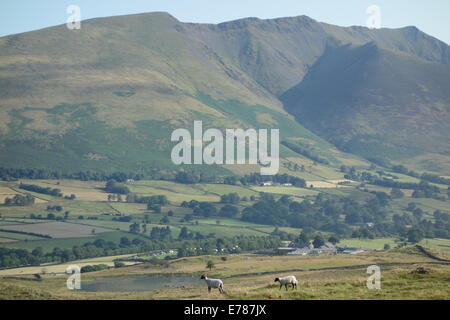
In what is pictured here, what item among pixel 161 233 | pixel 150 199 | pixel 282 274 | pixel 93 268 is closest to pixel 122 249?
pixel 161 233

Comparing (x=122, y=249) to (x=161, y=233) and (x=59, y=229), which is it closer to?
(x=59, y=229)

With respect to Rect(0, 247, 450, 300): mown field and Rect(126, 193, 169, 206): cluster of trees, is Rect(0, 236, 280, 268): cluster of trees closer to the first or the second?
Rect(0, 247, 450, 300): mown field

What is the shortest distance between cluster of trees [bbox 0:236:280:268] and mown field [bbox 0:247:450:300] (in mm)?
16727

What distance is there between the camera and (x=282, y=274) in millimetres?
85812

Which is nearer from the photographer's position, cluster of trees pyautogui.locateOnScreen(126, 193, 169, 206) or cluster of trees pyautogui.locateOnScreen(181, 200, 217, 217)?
cluster of trees pyautogui.locateOnScreen(181, 200, 217, 217)

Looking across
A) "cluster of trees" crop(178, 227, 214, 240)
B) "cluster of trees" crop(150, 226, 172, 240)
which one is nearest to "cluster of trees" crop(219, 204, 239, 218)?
"cluster of trees" crop(178, 227, 214, 240)

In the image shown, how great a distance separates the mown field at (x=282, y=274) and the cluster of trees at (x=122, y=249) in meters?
16.7

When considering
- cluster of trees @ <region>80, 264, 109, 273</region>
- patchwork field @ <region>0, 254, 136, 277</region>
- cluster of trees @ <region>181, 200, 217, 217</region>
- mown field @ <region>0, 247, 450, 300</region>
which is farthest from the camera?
cluster of trees @ <region>181, 200, 217, 217</region>

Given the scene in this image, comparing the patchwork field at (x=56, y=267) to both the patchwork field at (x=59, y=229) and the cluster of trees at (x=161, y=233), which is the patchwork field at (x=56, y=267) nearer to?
the patchwork field at (x=59, y=229)

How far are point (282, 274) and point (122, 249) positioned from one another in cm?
5734

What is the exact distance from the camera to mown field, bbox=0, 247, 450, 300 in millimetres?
38594
